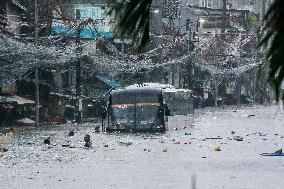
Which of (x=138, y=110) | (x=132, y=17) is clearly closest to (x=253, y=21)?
(x=138, y=110)

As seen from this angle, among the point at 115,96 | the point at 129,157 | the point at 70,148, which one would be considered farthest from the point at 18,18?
the point at 129,157

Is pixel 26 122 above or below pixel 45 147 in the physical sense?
below

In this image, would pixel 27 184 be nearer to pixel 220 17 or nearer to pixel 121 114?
pixel 121 114

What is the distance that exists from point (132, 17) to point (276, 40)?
58 cm

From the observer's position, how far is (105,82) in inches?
2186

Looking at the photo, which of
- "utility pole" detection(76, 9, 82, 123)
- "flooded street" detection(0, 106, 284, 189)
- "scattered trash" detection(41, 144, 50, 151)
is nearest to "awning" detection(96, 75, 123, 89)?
"utility pole" detection(76, 9, 82, 123)

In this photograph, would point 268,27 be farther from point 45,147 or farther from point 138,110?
point 138,110

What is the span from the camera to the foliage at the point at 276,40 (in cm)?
246

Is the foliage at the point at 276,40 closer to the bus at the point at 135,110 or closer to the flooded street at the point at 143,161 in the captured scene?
the flooded street at the point at 143,161

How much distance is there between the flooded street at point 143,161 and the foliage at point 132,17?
1220 cm

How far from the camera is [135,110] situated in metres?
37.4

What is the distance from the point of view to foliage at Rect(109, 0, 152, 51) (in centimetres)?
269

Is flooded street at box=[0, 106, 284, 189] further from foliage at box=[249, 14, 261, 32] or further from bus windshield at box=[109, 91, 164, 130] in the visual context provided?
foliage at box=[249, 14, 261, 32]

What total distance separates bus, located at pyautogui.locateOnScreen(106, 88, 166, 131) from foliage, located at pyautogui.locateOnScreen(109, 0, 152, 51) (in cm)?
3460
